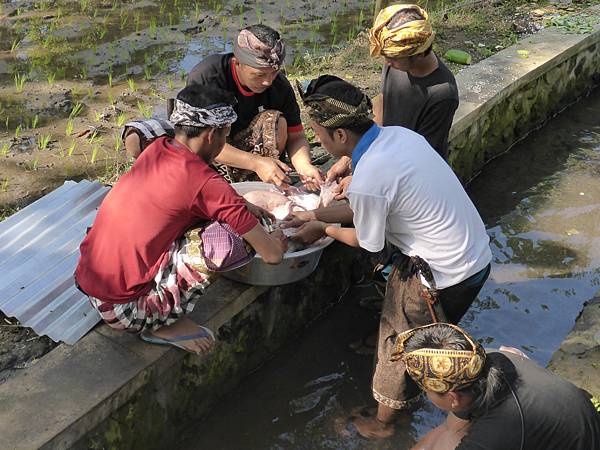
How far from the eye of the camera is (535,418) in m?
2.15

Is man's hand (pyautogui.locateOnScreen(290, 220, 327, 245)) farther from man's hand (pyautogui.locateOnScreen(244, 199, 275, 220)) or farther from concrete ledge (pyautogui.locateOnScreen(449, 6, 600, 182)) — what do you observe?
concrete ledge (pyautogui.locateOnScreen(449, 6, 600, 182))

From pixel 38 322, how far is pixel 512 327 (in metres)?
2.59

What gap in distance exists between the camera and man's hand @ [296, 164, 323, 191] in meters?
3.81

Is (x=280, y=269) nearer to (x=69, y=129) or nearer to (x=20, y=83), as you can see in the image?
(x=69, y=129)

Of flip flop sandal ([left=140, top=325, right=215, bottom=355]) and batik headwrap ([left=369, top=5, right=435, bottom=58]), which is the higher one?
batik headwrap ([left=369, top=5, right=435, bottom=58])

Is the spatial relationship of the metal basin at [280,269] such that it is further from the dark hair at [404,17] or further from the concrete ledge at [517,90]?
the concrete ledge at [517,90]

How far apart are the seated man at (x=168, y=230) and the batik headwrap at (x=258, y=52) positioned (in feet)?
2.24

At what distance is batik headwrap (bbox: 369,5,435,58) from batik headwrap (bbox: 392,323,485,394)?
153cm

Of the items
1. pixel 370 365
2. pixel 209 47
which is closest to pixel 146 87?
pixel 209 47

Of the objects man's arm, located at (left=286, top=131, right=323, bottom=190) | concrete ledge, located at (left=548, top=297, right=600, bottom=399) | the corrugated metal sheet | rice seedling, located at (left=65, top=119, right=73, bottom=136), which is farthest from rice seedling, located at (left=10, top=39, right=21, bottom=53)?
concrete ledge, located at (left=548, top=297, right=600, bottom=399)

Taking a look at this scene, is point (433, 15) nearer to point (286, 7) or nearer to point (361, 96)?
point (286, 7)

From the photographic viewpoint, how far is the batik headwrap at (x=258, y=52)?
3412 mm

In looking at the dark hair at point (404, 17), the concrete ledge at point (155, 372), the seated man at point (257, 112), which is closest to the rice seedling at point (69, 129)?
the seated man at point (257, 112)

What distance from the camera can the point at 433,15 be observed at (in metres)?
7.95
